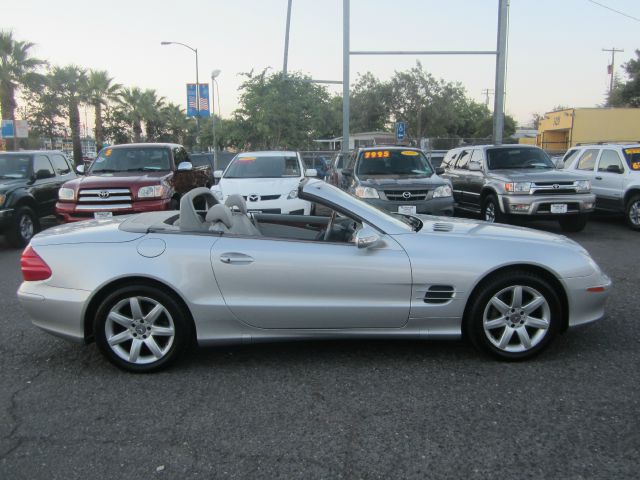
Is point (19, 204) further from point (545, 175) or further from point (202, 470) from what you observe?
point (545, 175)

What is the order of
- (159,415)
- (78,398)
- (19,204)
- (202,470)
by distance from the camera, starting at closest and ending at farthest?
1. (202,470)
2. (159,415)
3. (78,398)
4. (19,204)

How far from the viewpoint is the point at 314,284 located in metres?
3.78

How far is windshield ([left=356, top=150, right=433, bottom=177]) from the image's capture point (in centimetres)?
1084

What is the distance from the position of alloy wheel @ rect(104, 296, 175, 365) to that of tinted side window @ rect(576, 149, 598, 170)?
10771 mm

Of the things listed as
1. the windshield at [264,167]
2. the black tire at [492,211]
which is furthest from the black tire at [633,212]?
the windshield at [264,167]

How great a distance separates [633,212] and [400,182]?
4.76m

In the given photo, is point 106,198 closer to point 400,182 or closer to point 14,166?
point 14,166

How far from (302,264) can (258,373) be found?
853 mm

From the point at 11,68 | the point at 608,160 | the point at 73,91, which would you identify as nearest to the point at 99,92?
the point at 73,91

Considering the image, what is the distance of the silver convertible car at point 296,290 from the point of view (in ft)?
12.4

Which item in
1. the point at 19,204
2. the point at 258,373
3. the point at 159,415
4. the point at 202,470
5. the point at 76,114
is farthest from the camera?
the point at 76,114

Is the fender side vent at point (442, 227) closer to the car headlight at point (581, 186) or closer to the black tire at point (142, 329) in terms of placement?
the black tire at point (142, 329)

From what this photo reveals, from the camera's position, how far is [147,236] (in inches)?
155

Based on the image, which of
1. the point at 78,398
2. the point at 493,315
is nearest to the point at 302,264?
the point at 493,315
